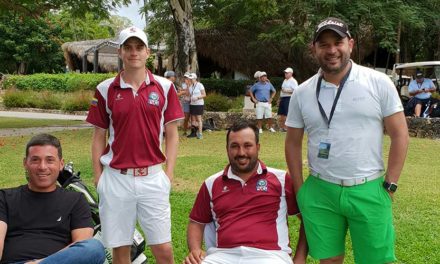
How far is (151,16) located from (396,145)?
25.7 meters

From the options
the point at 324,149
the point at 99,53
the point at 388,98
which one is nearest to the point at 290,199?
the point at 324,149

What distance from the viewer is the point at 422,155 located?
10.9 metres

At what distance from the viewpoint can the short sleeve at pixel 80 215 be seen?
3.59 m

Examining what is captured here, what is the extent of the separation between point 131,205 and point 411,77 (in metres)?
18.8

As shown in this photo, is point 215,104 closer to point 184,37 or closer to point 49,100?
point 184,37

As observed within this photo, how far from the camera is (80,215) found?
3.62 metres

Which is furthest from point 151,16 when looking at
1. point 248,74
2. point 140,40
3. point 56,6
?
point 140,40

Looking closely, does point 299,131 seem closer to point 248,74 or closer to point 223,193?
point 223,193

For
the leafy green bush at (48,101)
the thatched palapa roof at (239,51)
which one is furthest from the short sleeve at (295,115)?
the thatched palapa roof at (239,51)

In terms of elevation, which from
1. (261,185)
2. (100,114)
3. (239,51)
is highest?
(239,51)

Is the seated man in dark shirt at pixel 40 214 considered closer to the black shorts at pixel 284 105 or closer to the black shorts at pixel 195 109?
the black shorts at pixel 195 109

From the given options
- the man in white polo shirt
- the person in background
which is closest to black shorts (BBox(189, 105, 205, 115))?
the person in background

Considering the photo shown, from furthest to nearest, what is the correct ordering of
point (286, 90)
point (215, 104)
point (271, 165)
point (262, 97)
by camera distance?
1. point (215, 104)
2. point (286, 90)
3. point (262, 97)
4. point (271, 165)

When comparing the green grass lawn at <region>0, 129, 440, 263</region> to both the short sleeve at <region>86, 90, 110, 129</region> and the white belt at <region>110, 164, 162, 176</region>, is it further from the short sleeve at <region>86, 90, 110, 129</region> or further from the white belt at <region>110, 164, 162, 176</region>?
the short sleeve at <region>86, 90, 110, 129</region>
